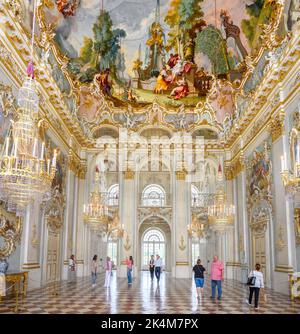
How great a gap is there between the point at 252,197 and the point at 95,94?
11.3m

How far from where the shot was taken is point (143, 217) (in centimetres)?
2405

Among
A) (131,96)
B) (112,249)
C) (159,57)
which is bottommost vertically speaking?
(112,249)

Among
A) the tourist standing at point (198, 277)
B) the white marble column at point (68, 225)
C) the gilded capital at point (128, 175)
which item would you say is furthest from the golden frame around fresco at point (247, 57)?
the tourist standing at point (198, 277)

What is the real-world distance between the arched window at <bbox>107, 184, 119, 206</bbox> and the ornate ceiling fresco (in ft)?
13.4

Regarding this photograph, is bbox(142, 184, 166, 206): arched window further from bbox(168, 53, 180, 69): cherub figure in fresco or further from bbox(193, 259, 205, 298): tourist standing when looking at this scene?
bbox(193, 259, 205, 298): tourist standing

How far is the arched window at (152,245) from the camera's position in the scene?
104ft

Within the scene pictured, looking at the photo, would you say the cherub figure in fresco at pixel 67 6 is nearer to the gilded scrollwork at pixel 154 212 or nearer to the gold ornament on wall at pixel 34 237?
the gold ornament on wall at pixel 34 237

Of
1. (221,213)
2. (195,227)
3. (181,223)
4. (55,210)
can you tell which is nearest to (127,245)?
(181,223)

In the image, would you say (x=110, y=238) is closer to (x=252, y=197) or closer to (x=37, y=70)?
(x=252, y=197)

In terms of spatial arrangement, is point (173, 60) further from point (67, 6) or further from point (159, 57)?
point (67, 6)

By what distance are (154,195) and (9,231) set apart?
1516cm

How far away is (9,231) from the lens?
39.4 ft

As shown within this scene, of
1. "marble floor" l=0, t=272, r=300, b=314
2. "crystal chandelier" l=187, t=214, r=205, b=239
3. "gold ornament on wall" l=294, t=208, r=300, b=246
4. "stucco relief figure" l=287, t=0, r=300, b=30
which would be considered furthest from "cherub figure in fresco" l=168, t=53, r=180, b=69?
"marble floor" l=0, t=272, r=300, b=314

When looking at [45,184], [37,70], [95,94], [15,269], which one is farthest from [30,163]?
[95,94]
